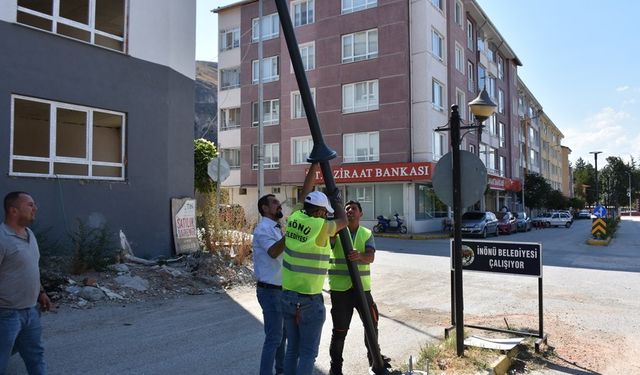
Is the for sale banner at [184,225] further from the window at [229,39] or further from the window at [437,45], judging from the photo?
the window at [229,39]

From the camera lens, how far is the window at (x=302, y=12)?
3250 centimetres

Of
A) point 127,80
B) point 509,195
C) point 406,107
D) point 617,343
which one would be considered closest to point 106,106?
point 127,80

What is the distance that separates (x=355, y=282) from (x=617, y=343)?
435 centimetres

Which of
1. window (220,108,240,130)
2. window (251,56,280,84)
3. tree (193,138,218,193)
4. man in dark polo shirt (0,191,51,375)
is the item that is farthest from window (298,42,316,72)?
man in dark polo shirt (0,191,51,375)

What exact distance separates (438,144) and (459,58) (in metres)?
8.02

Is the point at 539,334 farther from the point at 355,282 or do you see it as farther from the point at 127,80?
the point at 127,80

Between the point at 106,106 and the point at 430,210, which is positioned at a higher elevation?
the point at 106,106

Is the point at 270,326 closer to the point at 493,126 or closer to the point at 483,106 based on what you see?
the point at 483,106

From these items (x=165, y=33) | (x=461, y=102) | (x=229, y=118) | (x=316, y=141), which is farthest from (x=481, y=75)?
(x=316, y=141)

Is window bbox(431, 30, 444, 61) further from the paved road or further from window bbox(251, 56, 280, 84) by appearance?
the paved road

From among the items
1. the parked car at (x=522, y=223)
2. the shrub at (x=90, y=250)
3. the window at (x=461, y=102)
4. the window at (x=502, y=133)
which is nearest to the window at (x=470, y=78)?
the window at (x=461, y=102)

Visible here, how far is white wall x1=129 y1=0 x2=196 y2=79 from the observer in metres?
12.4

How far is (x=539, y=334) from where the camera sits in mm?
6160

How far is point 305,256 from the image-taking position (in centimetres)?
393
